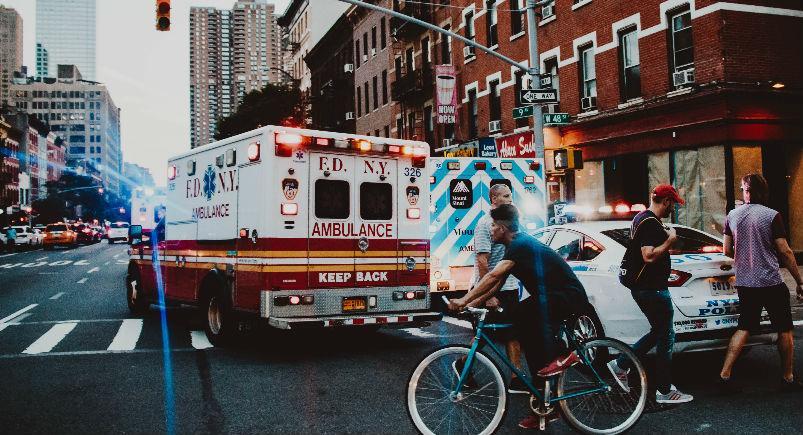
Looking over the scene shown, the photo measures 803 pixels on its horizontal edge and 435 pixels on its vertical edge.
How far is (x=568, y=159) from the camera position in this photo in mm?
16109

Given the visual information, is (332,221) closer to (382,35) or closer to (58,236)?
(382,35)

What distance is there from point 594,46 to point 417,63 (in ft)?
49.6

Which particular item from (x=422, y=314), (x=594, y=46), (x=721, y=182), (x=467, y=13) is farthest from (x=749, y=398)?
(x=467, y=13)

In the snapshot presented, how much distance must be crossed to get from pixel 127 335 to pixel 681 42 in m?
15.9

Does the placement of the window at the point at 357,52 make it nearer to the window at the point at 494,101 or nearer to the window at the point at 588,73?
the window at the point at 494,101

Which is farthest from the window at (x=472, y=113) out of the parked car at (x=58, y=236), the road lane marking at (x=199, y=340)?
the parked car at (x=58, y=236)

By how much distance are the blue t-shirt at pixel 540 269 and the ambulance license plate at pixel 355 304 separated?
429 centimetres

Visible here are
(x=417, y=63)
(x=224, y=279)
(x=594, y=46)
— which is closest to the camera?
(x=224, y=279)

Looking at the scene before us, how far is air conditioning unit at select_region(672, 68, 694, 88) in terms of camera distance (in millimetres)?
19312

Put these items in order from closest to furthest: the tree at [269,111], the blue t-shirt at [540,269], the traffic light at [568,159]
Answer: the blue t-shirt at [540,269], the traffic light at [568,159], the tree at [269,111]

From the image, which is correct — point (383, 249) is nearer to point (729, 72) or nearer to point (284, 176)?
point (284, 176)

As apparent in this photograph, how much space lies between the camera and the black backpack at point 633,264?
249 inches

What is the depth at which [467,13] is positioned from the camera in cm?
3123

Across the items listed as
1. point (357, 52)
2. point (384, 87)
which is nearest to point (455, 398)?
point (384, 87)
